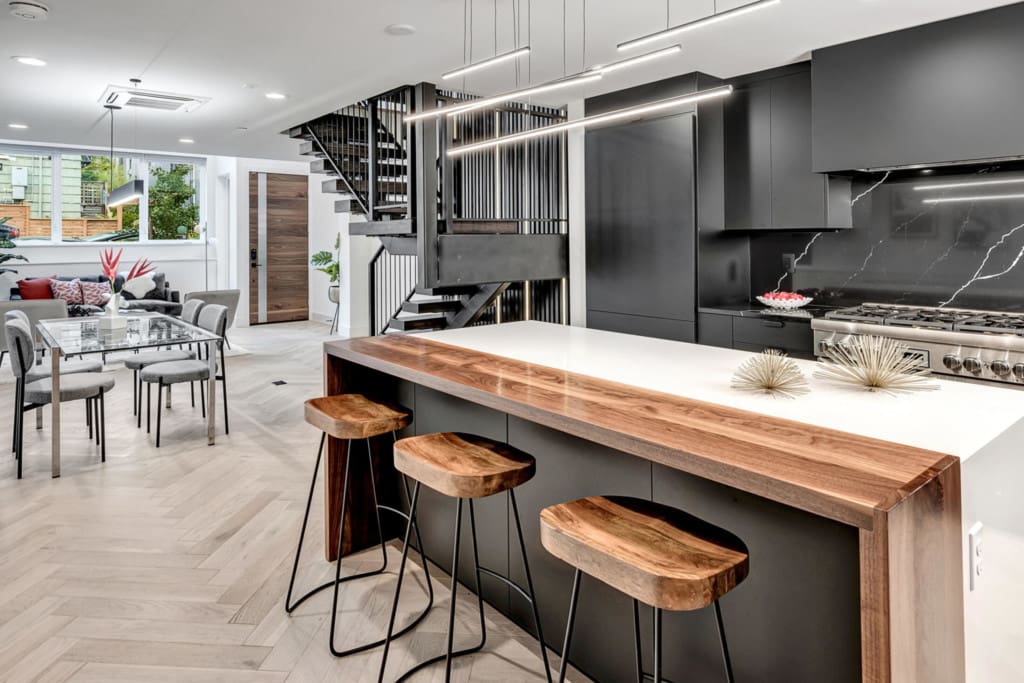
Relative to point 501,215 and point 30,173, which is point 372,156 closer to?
point 501,215

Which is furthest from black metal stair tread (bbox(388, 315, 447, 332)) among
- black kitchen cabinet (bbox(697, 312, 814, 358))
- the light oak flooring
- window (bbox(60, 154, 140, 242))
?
window (bbox(60, 154, 140, 242))

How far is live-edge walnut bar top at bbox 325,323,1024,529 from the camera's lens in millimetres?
1237

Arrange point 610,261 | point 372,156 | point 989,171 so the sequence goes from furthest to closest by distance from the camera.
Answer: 1. point 372,156
2. point 610,261
3. point 989,171

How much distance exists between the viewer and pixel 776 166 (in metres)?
4.40

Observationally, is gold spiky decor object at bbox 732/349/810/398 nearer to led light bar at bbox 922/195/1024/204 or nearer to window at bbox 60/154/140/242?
led light bar at bbox 922/195/1024/204

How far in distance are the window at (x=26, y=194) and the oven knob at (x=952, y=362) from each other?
11.1m

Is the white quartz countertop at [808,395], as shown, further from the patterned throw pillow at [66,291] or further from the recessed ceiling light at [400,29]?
the patterned throw pillow at [66,291]

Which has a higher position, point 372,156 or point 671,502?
point 372,156

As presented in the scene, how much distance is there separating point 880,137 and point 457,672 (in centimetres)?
357

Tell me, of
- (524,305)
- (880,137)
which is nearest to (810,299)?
(880,137)

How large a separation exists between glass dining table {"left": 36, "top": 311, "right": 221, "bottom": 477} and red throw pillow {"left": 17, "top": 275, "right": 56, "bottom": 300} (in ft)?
13.7

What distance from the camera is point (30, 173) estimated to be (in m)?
9.75

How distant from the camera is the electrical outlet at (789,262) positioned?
466 centimetres

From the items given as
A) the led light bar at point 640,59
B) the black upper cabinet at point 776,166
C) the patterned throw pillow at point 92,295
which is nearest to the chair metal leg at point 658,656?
the led light bar at point 640,59
